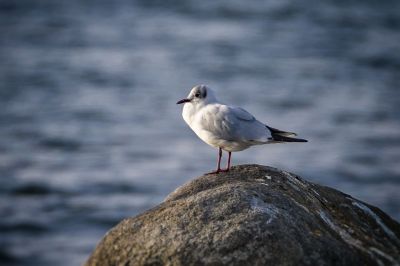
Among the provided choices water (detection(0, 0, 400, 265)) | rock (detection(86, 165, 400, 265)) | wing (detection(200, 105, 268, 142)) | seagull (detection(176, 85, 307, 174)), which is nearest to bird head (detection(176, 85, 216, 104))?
seagull (detection(176, 85, 307, 174))

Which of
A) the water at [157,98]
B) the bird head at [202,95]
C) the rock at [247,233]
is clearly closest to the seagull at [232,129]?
the bird head at [202,95]

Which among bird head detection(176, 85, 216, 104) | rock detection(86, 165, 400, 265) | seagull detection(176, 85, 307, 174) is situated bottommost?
rock detection(86, 165, 400, 265)

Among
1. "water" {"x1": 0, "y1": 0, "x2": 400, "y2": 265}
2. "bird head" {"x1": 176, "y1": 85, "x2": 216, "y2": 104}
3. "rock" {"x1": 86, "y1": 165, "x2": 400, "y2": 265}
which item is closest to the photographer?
"rock" {"x1": 86, "y1": 165, "x2": 400, "y2": 265}

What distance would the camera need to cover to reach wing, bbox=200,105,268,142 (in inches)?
260

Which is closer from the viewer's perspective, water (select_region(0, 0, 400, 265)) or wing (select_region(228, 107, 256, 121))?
wing (select_region(228, 107, 256, 121))

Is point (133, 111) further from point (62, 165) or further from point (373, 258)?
point (373, 258)

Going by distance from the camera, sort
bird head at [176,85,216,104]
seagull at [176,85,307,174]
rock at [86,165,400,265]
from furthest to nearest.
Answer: bird head at [176,85,216,104] < seagull at [176,85,307,174] < rock at [86,165,400,265]

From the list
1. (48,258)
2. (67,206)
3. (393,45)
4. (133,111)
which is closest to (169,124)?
(133,111)

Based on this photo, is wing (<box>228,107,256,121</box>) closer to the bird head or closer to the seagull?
the seagull

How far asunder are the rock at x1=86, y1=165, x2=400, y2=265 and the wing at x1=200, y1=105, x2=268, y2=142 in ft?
2.61

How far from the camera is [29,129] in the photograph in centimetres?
2073

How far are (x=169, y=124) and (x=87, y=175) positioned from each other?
11.4ft

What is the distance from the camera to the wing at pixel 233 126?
21.7 ft

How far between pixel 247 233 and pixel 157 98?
17.5 metres
